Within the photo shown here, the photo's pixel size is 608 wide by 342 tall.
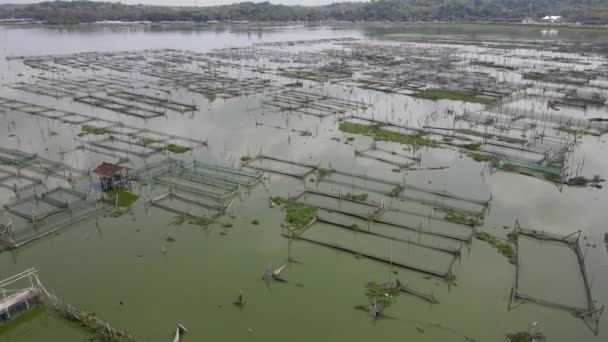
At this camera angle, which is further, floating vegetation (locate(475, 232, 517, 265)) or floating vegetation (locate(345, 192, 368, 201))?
floating vegetation (locate(345, 192, 368, 201))

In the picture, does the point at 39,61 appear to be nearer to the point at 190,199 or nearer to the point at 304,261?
the point at 190,199

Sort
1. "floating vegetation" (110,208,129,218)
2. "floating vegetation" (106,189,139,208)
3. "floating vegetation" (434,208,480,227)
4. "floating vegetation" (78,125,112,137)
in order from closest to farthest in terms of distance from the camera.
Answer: "floating vegetation" (434,208,480,227) < "floating vegetation" (110,208,129,218) < "floating vegetation" (106,189,139,208) < "floating vegetation" (78,125,112,137)

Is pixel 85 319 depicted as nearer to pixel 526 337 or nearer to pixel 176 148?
pixel 526 337

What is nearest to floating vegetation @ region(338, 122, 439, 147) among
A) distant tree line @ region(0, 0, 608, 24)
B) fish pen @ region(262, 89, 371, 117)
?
fish pen @ region(262, 89, 371, 117)

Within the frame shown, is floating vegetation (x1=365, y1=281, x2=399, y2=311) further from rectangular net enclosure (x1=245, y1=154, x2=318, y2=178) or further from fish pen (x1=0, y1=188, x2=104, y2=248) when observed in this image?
fish pen (x1=0, y1=188, x2=104, y2=248)

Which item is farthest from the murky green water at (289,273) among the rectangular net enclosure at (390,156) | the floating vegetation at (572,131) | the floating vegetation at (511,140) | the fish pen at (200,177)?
the floating vegetation at (572,131)

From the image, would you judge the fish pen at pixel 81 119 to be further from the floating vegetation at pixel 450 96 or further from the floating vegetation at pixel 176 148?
the floating vegetation at pixel 450 96
